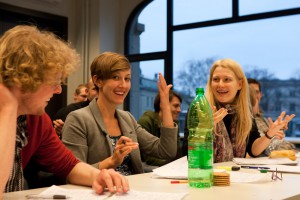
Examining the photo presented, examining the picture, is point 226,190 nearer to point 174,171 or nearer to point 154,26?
point 174,171

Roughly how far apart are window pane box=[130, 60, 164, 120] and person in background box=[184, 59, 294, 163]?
2942mm

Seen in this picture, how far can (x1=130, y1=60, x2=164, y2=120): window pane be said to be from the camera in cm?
536

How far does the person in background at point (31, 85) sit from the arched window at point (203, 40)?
137 inches

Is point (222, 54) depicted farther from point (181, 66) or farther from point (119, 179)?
point (119, 179)

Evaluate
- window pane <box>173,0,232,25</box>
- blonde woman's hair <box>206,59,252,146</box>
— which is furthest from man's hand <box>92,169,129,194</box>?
window pane <box>173,0,232,25</box>

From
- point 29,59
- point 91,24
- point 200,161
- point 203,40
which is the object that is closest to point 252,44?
point 203,40

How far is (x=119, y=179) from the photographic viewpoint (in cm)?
118

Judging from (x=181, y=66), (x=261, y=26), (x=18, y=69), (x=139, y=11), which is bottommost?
(x=18, y=69)

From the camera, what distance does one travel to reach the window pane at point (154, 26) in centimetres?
527

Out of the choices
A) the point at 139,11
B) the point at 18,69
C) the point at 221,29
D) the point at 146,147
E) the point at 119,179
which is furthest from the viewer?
the point at 139,11

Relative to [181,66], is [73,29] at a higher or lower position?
higher

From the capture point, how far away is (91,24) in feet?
17.6

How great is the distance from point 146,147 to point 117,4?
149 inches

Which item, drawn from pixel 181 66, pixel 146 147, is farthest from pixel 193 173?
pixel 181 66
